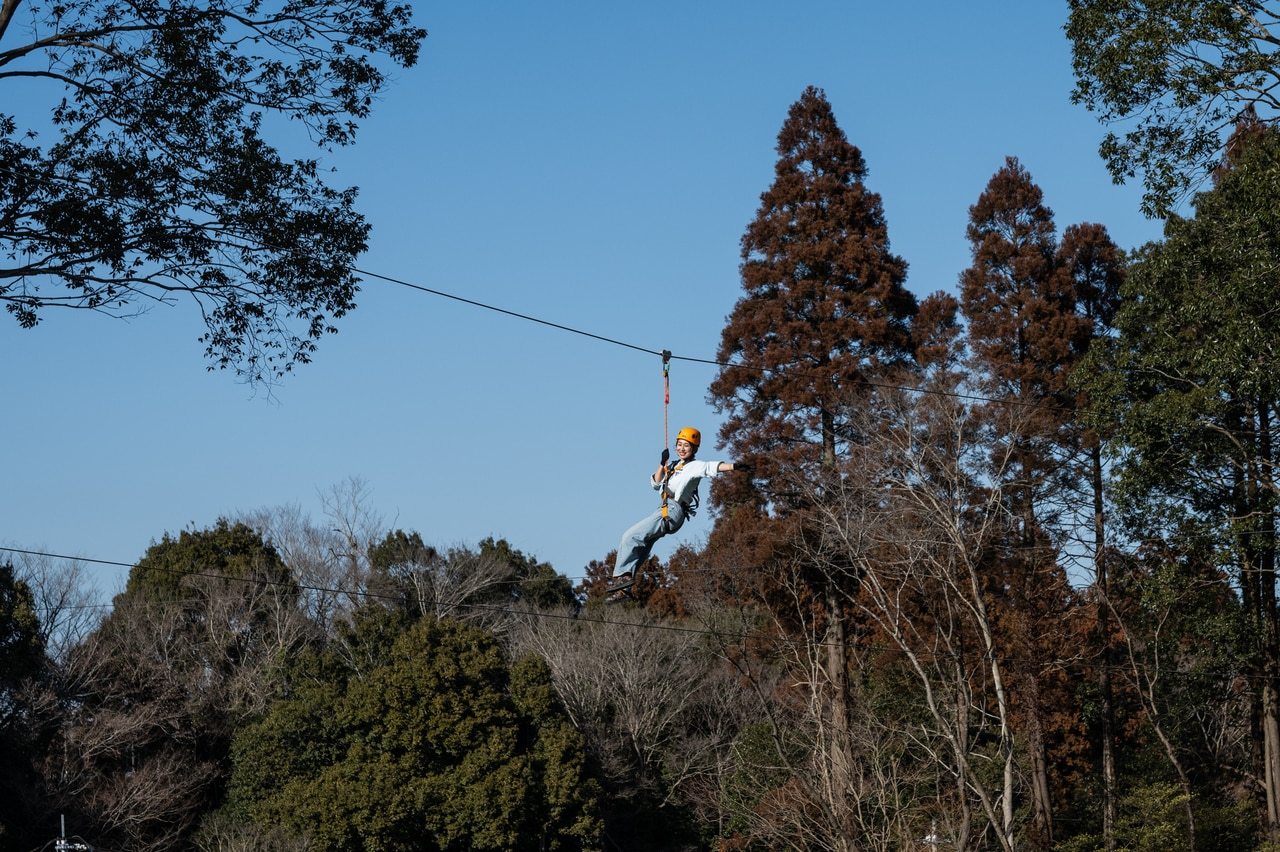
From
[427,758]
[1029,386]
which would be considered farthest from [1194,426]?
[427,758]

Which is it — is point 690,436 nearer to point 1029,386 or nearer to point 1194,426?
point 1194,426

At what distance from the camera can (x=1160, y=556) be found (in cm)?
2084

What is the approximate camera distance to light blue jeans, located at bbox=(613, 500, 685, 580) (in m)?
10.5

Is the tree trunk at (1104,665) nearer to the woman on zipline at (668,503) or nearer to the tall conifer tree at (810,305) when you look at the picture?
the tall conifer tree at (810,305)

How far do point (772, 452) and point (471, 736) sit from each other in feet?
24.8

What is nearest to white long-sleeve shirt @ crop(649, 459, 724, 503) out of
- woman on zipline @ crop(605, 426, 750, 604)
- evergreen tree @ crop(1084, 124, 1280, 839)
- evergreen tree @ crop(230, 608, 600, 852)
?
woman on zipline @ crop(605, 426, 750, 604)

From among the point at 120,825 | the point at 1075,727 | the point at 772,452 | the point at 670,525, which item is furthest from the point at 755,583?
the point at 670,525

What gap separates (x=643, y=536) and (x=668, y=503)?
324 millimetres

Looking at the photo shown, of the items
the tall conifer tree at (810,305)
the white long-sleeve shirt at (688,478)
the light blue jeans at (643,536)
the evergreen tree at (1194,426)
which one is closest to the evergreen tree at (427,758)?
the tall conifer tree at (810,305)

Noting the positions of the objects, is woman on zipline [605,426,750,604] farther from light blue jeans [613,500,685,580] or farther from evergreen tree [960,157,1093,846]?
evergreen tree [960,157,1093,846]

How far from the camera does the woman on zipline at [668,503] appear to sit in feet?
33.8

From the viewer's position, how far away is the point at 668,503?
34.2 ft

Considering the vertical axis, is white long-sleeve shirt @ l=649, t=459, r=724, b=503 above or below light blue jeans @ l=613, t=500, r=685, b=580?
above

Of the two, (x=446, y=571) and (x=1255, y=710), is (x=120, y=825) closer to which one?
(x=446, y=571)
